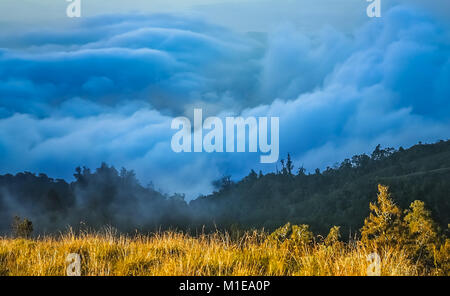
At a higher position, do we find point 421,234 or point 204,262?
point 421,234

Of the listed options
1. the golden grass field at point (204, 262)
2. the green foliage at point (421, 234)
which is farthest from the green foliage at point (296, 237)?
the green foliage at point (421, 234)

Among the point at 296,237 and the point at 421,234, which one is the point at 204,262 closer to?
the point at 296,237

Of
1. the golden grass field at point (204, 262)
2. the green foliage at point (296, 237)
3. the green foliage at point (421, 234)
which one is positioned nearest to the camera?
the golden grass field at point (204, 262)

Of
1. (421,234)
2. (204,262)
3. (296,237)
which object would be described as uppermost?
(421,234)

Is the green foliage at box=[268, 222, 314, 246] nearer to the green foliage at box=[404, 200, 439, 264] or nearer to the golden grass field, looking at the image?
the golden grass field

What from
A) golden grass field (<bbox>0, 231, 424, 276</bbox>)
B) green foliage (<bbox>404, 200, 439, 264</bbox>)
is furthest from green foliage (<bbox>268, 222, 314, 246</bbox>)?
green foliage (<bbox>404, 200, 439, 264</bbox>)

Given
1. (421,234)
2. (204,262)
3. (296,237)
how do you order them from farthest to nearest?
(421,234)
(296,237)
(204,262)

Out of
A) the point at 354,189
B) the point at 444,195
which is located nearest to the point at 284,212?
the point at 354,189

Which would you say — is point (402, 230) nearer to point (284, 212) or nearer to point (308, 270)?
point (308, 270)

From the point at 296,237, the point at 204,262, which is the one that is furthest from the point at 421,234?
the point at 204,262

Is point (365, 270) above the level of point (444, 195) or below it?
below

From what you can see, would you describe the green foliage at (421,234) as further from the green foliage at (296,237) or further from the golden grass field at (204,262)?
the golden grass field at (204,262)
